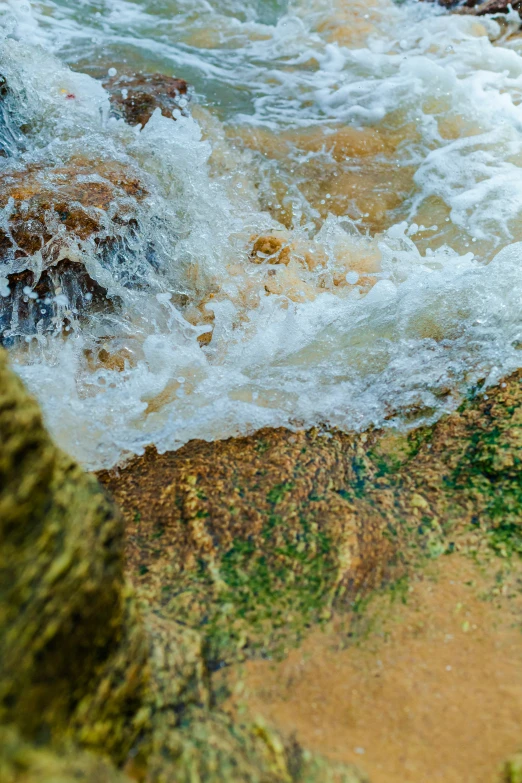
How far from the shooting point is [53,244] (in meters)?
3.47

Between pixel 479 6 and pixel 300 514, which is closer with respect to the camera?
pixel 300 514

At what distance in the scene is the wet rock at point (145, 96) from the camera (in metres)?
5.29

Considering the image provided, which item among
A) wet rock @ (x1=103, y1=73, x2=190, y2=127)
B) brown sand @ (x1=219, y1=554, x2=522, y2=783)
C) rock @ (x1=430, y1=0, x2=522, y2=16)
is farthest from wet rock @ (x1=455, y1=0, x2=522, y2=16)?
brown sand @ (x1=219, y1=554, x2=522, y2=783)

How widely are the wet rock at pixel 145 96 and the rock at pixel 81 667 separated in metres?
4.54

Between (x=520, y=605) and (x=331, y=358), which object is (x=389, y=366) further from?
(x=520, y=605)

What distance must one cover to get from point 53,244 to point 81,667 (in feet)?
8.95

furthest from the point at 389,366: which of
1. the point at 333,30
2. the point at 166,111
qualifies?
the point at 333,30

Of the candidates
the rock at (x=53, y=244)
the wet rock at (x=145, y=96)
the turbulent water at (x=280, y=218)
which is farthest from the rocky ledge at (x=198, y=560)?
the wet rock at (x=145, y=96)

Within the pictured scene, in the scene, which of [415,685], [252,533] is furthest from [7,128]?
[415,685]

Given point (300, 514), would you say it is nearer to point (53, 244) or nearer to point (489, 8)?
point (53, 244)

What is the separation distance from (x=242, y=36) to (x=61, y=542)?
7.57 m

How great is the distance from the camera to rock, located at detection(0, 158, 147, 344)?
3439 mm

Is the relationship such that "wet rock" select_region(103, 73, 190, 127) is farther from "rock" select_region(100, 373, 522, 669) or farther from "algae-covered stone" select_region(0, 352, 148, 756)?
"algae-covered stone" select_region(0, 352, 148, 756)

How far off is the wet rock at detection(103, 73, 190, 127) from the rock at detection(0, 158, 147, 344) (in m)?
1.73
